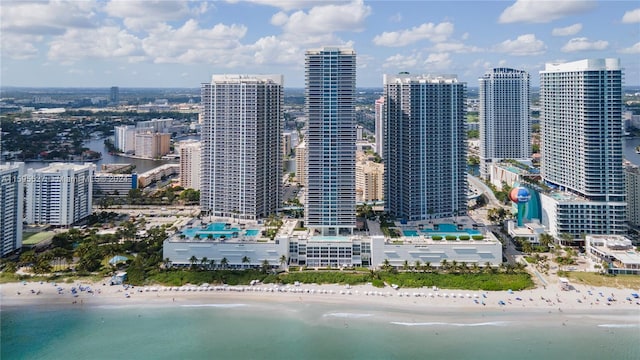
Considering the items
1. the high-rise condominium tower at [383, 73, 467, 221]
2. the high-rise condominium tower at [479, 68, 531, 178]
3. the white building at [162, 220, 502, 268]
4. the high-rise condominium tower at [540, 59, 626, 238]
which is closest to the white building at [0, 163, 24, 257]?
the white building at [162, 220, 502, 268]

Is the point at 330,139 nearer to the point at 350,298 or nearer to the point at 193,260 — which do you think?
the point at 350,298

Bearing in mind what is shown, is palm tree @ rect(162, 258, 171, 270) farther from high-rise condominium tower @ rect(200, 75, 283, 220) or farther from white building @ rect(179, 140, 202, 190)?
white building @ rect(179, 140, 202, 190)

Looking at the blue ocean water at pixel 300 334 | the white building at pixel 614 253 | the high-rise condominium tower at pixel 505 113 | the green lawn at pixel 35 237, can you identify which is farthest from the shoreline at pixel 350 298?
the high-rise condominium tower at pixel 505 113

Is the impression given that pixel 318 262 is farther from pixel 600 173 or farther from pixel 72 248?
pixel 600 173

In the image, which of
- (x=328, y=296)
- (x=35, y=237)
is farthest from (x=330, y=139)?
Answer: (x=35, y=237)

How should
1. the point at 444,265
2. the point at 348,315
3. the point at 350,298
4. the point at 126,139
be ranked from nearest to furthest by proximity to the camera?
the point at 348,315 → the point at 350,298 → the point at 444,265 → the point at 126,139

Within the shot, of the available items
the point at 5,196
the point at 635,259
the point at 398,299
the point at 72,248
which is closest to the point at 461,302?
the point at 398,299
